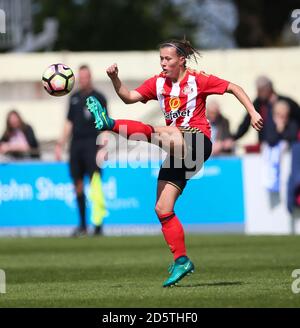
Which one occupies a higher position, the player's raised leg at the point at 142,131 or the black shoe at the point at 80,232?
the player's raised leg at the point at 142,131

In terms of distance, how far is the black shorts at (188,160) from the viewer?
10.5m

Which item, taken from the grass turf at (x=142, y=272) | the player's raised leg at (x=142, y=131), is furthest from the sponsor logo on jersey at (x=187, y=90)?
the grass turf at (x=142, y=272)

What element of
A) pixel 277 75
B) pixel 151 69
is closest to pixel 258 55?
pixel 277 75

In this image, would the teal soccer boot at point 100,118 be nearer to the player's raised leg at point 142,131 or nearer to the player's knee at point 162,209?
the player's raised leg at point 142,131

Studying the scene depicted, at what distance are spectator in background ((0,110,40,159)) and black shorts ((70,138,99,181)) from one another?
177 centimetres

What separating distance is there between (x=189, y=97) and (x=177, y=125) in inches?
11.1

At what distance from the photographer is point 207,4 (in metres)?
41.2

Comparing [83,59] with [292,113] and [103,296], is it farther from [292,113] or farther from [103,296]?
[103,296]

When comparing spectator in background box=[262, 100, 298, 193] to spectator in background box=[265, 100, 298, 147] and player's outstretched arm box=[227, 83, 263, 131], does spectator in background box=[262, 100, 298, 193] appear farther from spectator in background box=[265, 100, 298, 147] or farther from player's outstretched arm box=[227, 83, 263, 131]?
player's outstretched arm box=[227, 83, 263, 131]

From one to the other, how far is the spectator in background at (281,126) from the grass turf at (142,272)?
1804 mm

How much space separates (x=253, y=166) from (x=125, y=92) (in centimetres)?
833

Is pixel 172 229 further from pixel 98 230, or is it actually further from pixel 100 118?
pixel 98 230

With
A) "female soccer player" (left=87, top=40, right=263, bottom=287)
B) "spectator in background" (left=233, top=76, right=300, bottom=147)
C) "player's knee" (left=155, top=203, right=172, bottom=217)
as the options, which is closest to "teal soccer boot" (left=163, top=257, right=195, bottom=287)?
"female soccer player" (left=87, top=40, right=263, bottom=287)

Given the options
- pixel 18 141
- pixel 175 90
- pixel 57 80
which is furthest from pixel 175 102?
pixel 18 141
